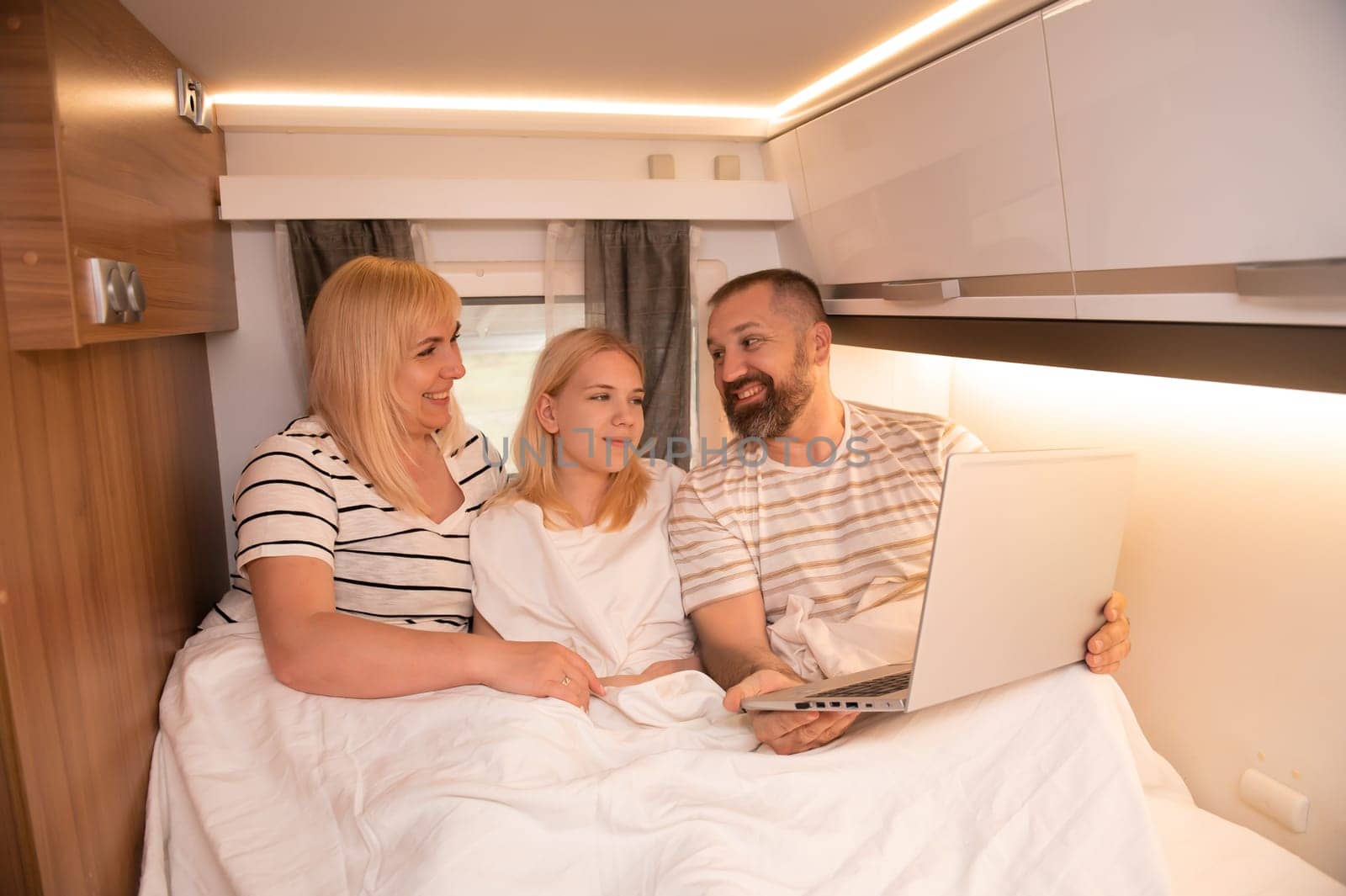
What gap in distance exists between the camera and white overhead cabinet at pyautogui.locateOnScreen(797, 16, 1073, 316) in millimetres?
1664

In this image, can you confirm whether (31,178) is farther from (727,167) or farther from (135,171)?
(727,167)

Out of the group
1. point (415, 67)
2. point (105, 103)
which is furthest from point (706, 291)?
point (105, 103)

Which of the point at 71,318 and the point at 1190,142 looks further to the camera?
the point at 1190,142

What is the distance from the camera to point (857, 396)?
2.97 metres

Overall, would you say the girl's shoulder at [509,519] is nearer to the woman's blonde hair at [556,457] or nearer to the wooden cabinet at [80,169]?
the woman's blonde hair at [556,457]

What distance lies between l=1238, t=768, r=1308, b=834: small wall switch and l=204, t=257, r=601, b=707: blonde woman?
1.28m

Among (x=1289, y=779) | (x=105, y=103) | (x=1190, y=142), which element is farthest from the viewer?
(x=1289, y=779)

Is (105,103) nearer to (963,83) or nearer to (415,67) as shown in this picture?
(415,67)

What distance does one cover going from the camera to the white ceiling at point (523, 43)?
67.2 inches

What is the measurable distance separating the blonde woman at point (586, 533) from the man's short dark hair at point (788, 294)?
312 millimetres

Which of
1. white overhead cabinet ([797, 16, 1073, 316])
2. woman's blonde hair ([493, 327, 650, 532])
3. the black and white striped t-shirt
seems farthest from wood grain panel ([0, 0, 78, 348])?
white overhead cabinet ([797, 16, 1073, 316])

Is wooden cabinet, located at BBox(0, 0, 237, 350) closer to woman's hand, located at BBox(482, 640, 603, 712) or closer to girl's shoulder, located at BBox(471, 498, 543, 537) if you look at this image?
girl's shoulder, located at BBox(471, 498, 543, 537)

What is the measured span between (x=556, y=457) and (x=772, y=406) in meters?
0.51

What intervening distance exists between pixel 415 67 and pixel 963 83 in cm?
119
